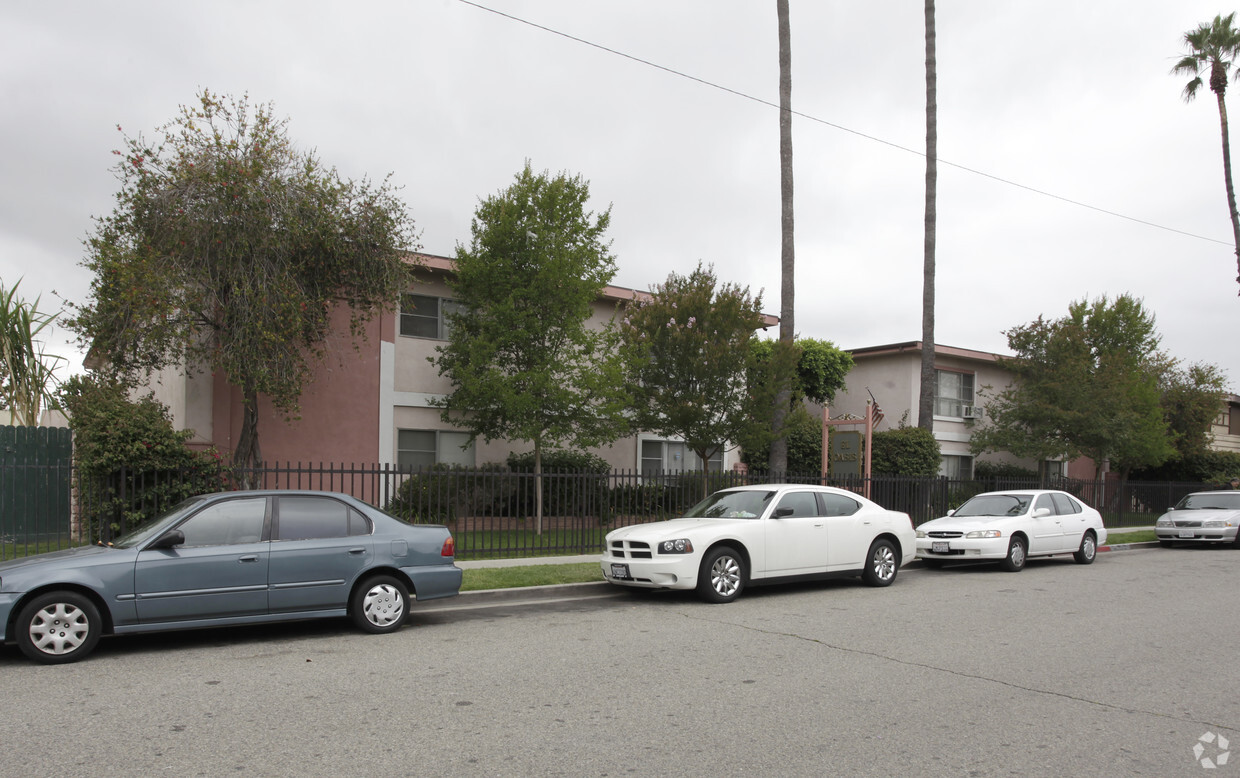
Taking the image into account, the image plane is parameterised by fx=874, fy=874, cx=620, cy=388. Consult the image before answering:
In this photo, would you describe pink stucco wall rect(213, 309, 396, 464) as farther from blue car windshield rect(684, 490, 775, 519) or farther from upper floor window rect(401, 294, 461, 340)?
blue car windshield rect(684, 490, 775, 519)

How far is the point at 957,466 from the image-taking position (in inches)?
1196

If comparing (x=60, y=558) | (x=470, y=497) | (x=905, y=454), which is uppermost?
(x=905, y=454)

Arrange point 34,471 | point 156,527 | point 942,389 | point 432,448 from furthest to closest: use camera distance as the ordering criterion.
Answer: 1. point 942,389
2. point 432,448
3. point 34,471
4. point 156,527

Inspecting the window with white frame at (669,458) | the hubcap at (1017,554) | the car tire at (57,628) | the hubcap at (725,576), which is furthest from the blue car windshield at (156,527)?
the window with white frame at (669,458)

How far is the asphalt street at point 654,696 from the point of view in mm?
4758

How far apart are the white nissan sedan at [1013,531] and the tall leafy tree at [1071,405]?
1053cm

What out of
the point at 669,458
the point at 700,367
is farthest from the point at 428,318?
the point at 669,458

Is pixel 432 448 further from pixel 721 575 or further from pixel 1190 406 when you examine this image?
pixel 1190 406

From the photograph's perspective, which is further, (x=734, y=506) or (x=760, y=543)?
(x=734, y=506)

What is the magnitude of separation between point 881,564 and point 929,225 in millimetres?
12698

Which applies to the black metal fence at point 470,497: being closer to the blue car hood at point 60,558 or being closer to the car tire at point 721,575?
the blue car hood at point 60,558

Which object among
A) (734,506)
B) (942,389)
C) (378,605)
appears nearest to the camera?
(378,605)

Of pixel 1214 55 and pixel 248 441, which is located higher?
pixel 1214 55

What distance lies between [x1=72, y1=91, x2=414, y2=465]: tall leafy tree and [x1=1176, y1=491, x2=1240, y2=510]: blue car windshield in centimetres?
1994
